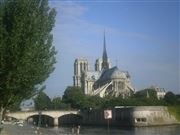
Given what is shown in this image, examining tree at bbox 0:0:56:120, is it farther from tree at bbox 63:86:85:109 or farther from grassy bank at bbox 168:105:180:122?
tree at bbox 63:86:85:109

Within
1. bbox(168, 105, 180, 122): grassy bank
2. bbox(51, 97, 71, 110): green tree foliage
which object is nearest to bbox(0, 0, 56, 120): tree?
bbox(168, 105, 180, 122): grassy bank

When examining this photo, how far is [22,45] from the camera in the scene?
2600 centimetres

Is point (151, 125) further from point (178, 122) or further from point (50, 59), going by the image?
point (50, 59)

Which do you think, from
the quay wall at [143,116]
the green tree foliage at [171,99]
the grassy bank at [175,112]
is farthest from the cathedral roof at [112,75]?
the grassy bank at [175,112]

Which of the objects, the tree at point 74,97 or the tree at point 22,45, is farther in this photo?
the tree at point 74,97

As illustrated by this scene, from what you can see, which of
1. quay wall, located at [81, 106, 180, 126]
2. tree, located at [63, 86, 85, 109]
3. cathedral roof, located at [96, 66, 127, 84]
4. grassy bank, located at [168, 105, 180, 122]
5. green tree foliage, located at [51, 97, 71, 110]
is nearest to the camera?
quay wall, located at [81, 106, 180, 126]

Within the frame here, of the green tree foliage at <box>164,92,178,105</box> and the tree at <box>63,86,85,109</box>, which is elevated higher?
the tree at <box>63,86,85,109</box>

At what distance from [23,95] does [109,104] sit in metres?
103

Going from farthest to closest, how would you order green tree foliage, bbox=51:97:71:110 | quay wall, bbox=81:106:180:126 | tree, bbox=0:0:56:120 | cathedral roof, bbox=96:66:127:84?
cathedral roof, bbox=96:66:127:84 < green tree foliage, bbox=51:97:71:110 < quay wall, bbox=81:106:180:126 < tree, bbox=0:0:56:120

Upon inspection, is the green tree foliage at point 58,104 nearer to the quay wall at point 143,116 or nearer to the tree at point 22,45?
the quay wall at point 143,116

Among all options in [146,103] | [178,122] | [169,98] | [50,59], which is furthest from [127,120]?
[50,59]

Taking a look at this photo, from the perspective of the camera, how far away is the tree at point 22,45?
84.7 feet

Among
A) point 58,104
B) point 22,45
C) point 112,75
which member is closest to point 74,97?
point 58,104

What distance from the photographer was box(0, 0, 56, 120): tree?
25812 millimetres
